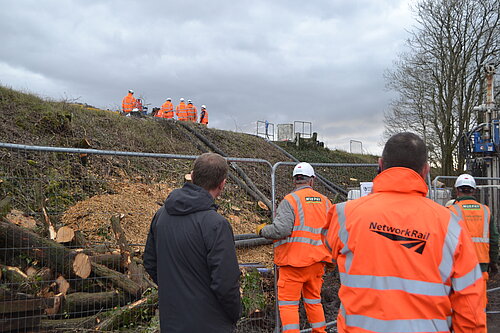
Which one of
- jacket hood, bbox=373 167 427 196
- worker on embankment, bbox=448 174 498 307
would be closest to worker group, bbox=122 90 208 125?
worker on embankment, bbox=448 174 498 307

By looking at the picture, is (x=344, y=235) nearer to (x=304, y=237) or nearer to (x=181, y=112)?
(x=304, y=237)

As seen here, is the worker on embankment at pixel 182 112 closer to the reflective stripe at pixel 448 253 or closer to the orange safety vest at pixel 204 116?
the orange safety vest at pixel 204 116

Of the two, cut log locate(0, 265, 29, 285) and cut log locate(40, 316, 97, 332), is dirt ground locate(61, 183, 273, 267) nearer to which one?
cut log locate(0, 265, 29, 285)

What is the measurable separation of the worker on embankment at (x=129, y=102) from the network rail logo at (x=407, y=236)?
1741 centimetres

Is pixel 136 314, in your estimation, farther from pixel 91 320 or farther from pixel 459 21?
pixel 459 21

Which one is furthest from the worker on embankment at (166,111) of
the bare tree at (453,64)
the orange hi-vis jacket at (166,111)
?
the bare tree at (453,64)

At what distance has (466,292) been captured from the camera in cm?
185

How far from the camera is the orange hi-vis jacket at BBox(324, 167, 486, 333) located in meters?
1.89

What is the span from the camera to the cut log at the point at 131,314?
13.4ft

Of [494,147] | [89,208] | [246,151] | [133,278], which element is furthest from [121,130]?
[494,147]

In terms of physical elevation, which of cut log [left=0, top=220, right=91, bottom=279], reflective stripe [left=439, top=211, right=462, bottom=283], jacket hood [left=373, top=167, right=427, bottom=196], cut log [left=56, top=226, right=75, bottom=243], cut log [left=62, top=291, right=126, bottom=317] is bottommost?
cut log [left=62, top=291, right=126, bottom=317]

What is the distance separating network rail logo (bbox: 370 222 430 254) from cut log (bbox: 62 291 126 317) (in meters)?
3.38

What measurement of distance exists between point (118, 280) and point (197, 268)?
2.56m

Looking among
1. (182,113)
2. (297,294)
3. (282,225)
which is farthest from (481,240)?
(182,113)
